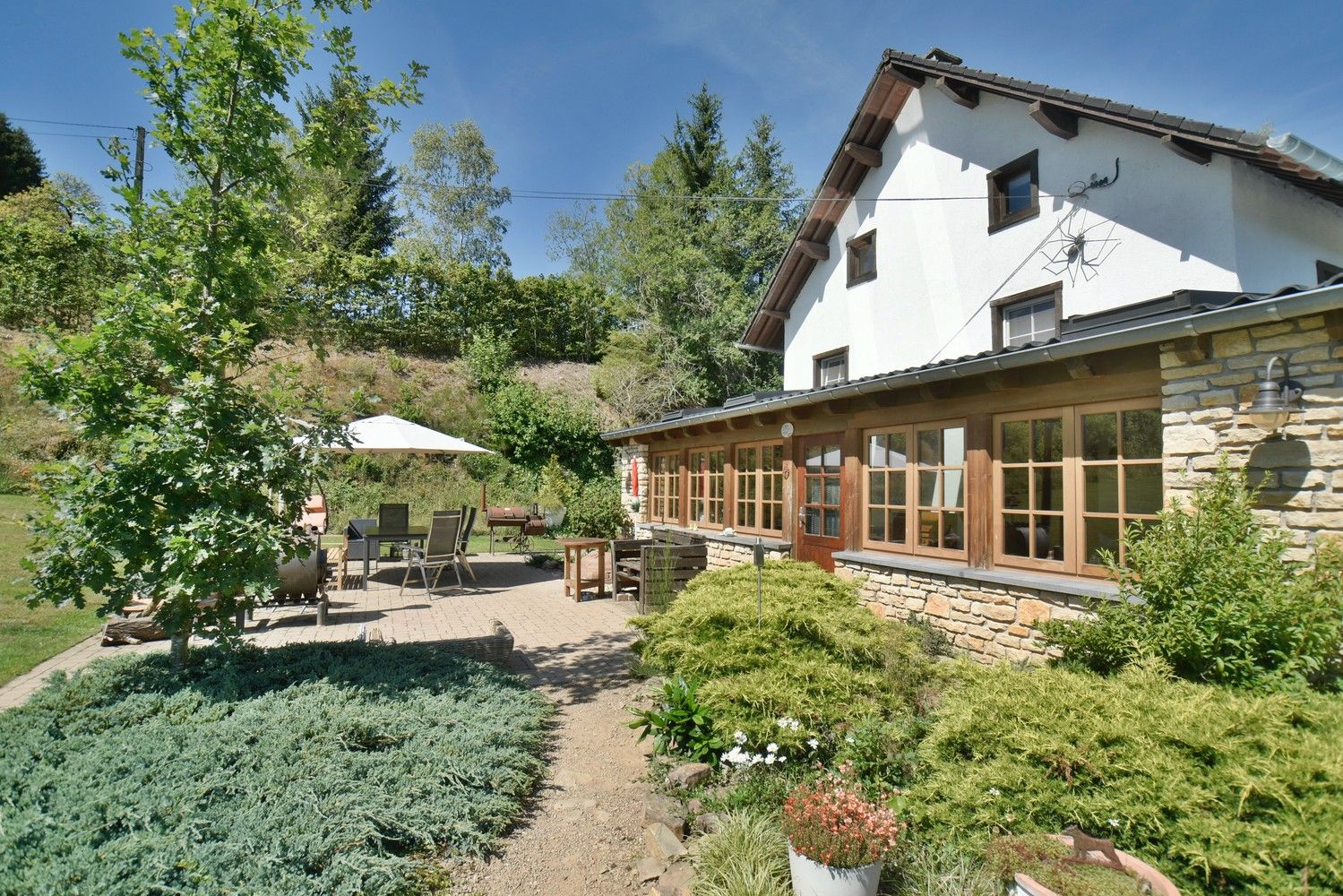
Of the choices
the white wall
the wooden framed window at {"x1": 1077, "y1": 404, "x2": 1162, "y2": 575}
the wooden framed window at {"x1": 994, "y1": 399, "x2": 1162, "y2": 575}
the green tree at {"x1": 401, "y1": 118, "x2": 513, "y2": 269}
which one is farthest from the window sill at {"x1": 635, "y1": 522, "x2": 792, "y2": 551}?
the green tree at {"x1": 401, "y1": 118, "x2": 513, "y2": 269}

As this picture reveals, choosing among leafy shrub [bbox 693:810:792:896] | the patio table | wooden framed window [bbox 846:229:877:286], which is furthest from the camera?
wooden framed window [bbox 846:229:877:286]

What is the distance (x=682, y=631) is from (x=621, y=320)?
22380 millimetres

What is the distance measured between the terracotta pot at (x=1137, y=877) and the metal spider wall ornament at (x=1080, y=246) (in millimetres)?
7398

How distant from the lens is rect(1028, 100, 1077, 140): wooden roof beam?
26.0 ft

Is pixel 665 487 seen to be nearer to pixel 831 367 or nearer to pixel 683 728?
pixel 831 367

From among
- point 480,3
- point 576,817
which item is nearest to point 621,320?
point 480,3

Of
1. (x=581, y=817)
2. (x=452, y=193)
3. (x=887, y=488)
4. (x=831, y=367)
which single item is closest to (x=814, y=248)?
(x=831, y=367)

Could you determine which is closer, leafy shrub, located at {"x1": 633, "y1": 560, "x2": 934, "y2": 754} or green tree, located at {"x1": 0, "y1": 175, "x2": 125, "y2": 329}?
leafy shrub, located at {"x1": 633, "y1": 560, "x2": 934, "y2": 754}

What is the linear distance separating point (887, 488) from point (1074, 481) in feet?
6.78

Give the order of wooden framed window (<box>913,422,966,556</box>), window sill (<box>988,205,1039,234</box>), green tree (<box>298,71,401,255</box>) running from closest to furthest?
green tree (<box>298,71,401,255</box>) → wooden framed window (<box>913,422,966,556</box>) → window sill (<box>988,205,1039,234</box>)

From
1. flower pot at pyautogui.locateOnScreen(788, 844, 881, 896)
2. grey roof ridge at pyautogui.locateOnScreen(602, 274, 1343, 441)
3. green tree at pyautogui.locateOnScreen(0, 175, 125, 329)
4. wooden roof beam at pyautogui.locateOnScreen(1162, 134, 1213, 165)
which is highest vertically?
green tree at pyautogui.locateOnScreen(0, 175, 125, 329)

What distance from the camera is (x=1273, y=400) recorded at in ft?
12.2

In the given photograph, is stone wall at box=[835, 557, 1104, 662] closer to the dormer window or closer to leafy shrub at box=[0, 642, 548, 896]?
leafy shrub at box=[0, 642, 548, 896]

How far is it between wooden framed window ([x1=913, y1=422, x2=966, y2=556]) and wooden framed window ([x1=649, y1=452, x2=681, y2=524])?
243 inches
